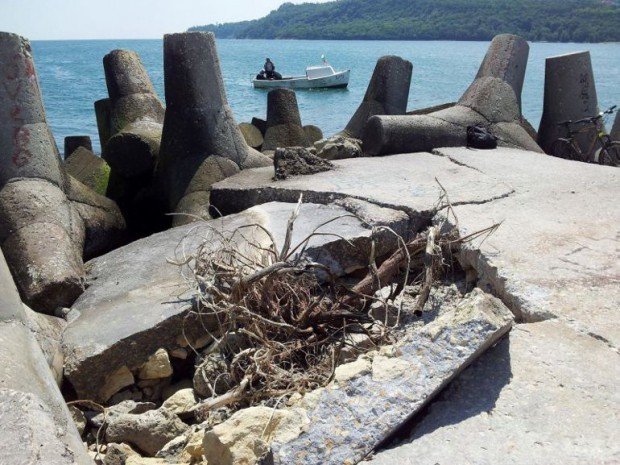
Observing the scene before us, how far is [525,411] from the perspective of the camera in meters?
2.30

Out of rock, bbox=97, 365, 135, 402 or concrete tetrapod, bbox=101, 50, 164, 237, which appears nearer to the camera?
rock, bbox=97, 365, 135, 402

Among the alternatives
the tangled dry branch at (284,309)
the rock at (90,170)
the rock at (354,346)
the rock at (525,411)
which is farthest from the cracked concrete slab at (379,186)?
the rock at (525,411)

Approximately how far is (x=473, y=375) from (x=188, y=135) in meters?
4.08

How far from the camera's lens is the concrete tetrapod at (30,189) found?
4320 mm

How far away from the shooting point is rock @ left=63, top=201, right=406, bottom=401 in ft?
11.2

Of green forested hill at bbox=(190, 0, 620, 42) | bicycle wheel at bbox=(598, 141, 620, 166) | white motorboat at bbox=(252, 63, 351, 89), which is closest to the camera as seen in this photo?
bicycle wheel at bbox=(598, 141, 620, 166)

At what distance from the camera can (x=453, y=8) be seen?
8556 centimetres

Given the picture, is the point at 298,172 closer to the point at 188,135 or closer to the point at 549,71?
the point at 188,135

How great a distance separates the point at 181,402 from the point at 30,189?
2174mm

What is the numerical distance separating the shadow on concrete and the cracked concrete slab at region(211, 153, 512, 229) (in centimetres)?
177

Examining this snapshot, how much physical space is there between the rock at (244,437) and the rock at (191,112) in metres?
3.59

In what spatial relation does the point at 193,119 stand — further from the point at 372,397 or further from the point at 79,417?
the point at 372,397

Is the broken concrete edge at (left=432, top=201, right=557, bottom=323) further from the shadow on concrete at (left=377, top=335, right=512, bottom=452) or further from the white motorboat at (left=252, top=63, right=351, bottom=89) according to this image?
the white motorboat at (left=252, top=63, right=351, bottom=89)

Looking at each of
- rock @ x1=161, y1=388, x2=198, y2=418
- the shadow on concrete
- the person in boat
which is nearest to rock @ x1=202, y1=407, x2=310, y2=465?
the shadow on concrete
